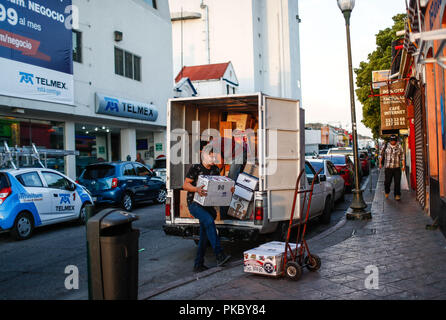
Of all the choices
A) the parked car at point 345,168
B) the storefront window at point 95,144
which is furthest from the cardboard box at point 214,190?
the storefront window at point 95,144

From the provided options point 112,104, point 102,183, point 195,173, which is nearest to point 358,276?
point 195,173

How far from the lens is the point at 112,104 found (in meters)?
19.5

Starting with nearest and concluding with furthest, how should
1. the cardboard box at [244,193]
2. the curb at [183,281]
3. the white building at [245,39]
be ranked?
1. the curb at [183,281]
2. the cardboard box at [244,193]
3. the white building at [245,39]

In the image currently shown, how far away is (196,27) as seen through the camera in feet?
189

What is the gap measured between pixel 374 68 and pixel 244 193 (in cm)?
2604

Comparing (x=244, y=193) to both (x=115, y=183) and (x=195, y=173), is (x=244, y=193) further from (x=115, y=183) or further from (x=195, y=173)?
(x=115, y=183)

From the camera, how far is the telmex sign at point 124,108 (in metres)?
18.9

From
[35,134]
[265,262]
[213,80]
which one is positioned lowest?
[265,262]

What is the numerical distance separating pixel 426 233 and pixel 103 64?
16.2 meters

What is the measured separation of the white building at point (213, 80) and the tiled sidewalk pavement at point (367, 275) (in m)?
32.6

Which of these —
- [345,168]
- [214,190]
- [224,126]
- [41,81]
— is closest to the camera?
[214,190]

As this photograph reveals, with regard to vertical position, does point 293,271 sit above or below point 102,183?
below

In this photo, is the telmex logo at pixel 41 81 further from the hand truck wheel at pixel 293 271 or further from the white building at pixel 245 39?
the white building at pixel 245 39

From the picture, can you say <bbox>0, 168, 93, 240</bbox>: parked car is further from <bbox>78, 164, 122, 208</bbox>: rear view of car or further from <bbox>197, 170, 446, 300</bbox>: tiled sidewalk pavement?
<bbox>197, 170, 446, 300</bbox>: tiled sidewalk pavement
